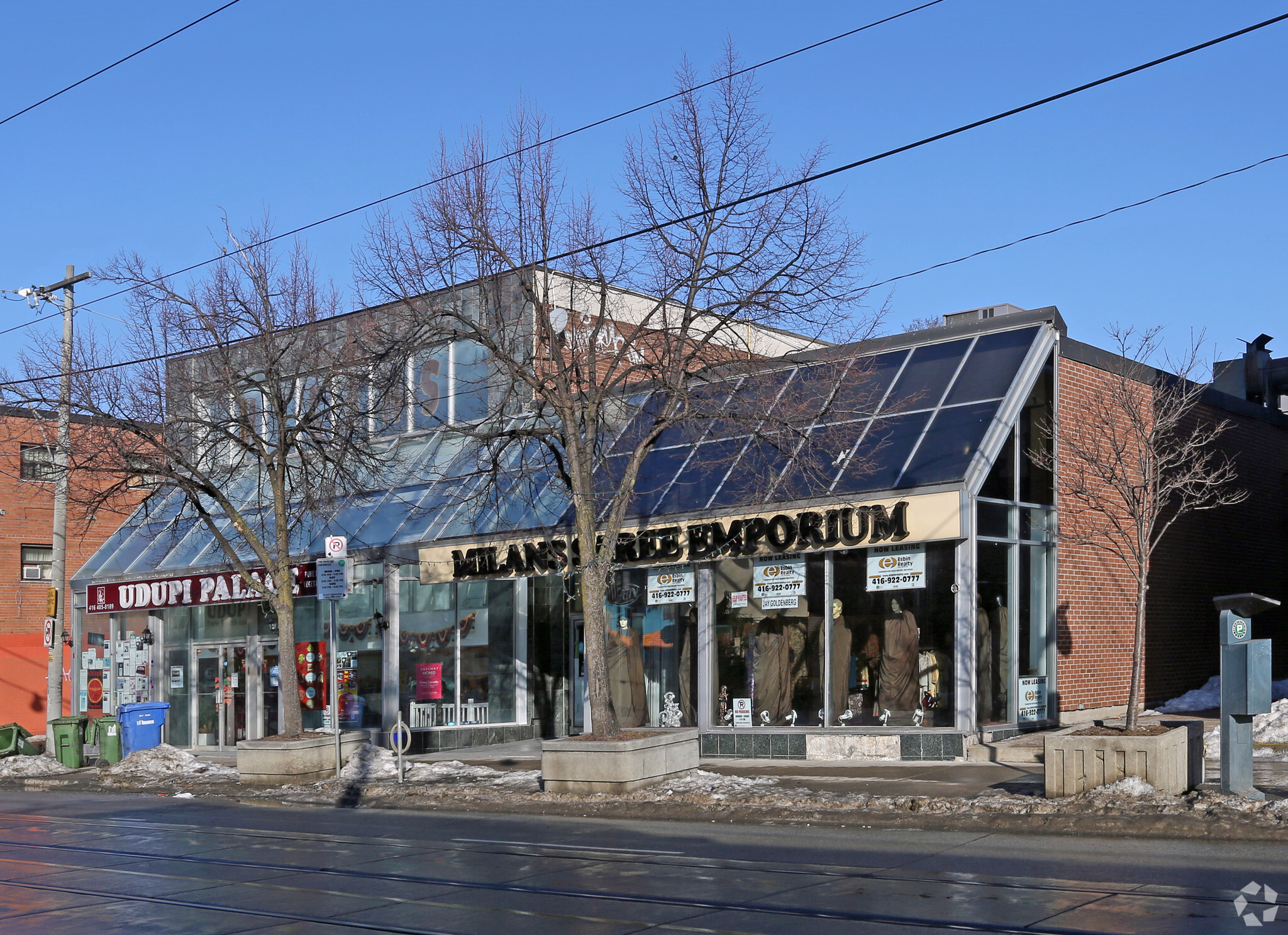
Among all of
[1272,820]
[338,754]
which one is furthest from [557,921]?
[338,754]

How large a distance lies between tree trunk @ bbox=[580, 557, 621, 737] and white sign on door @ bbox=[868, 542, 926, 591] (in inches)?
169

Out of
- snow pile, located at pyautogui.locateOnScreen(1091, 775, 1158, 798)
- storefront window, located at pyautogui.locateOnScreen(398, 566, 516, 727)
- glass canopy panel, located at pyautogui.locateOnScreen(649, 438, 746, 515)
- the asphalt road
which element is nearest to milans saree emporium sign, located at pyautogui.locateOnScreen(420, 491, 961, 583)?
glass canopy panel, located at pyautogui.locateOnScreen(649, 438, 746, 515)

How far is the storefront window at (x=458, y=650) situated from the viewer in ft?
82.7

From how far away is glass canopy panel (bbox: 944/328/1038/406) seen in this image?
769 inches

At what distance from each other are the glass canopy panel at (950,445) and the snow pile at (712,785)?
4.75 metres

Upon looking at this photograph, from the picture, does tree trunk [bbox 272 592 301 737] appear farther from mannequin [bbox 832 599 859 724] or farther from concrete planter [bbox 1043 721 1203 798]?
concrete planter [bbox 1043 721 1203 798]

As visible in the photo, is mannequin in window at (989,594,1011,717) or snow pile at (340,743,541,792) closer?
snow pile at (340,743,541,792)

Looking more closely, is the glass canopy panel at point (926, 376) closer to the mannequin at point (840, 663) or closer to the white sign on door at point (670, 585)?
the mannequin at point (840, 663)

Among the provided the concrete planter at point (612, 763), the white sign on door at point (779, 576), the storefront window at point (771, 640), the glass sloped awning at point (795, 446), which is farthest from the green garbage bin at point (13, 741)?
the white sign on door at point (779, 576)

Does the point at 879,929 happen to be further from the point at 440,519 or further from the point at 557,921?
the point at 440,519

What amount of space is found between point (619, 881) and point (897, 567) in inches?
380

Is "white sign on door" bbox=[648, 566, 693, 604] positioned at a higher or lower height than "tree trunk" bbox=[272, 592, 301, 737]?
higher

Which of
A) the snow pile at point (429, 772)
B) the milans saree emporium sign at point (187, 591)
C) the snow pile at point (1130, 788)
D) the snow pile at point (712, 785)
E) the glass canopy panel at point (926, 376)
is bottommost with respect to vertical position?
the snow pile at point (429, 772)

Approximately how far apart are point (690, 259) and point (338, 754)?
9.37 metres
